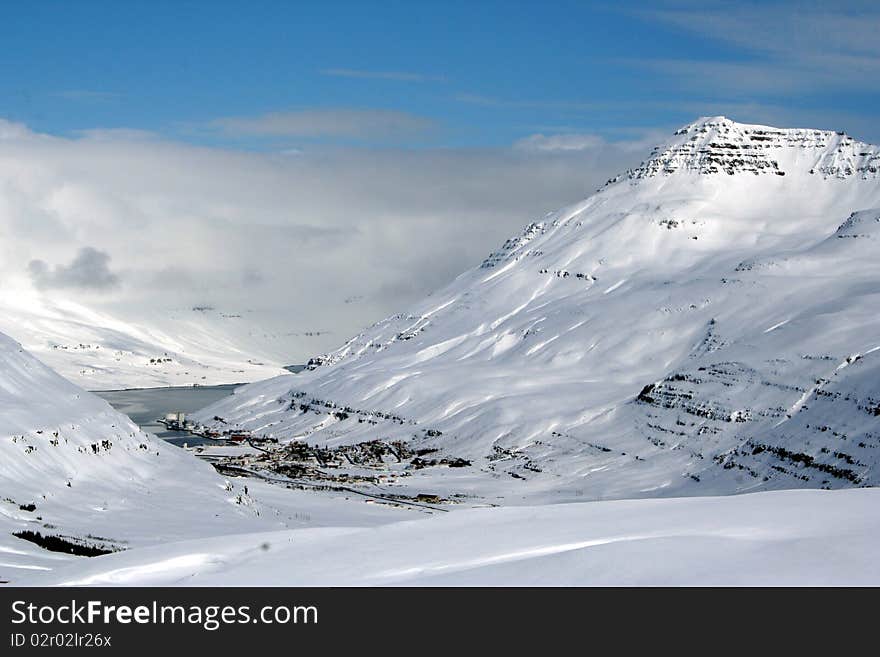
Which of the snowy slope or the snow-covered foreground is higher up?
the snowy slope

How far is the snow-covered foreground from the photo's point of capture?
65.7ft

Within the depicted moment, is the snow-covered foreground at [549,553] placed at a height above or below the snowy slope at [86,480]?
below

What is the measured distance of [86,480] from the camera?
69.8 meters

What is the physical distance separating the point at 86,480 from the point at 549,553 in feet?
176

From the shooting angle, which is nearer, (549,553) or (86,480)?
(549,553)

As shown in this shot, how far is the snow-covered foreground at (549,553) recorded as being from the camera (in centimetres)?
2003

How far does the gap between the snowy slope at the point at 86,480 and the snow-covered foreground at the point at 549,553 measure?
13.2 metres

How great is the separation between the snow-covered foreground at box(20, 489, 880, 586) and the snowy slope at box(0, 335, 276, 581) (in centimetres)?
1324

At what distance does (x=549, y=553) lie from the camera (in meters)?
21.9

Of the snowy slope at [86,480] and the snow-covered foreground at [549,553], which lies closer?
the snow-covered foreground at [549,553]

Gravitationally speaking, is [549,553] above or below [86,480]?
below
